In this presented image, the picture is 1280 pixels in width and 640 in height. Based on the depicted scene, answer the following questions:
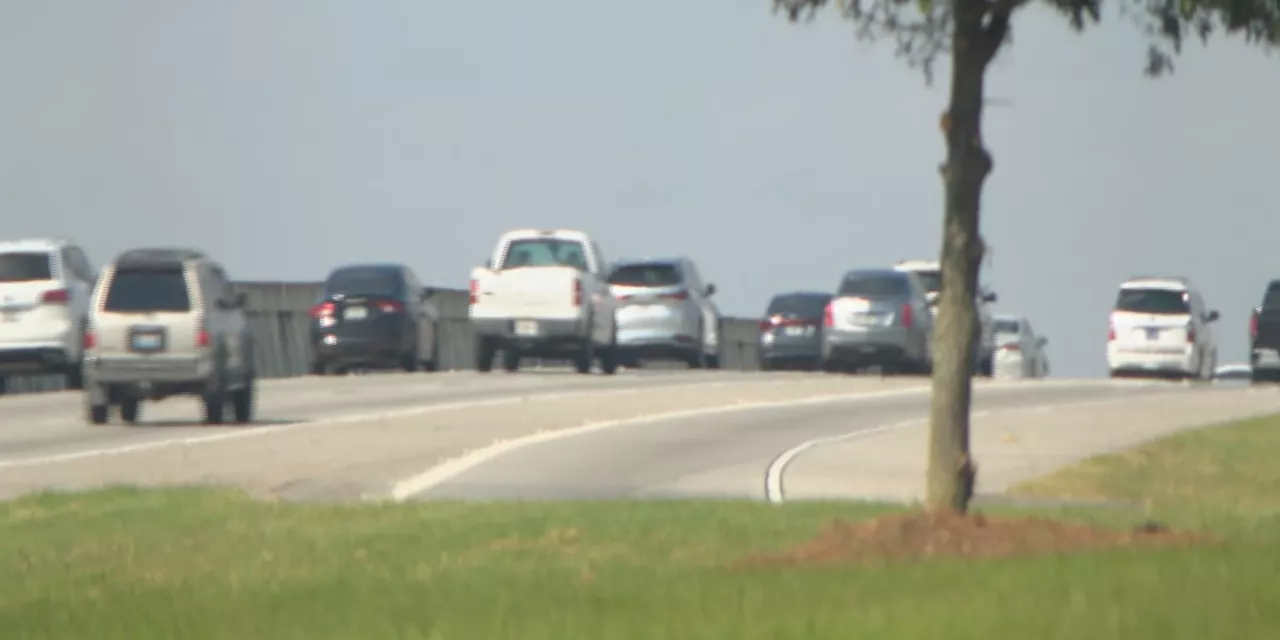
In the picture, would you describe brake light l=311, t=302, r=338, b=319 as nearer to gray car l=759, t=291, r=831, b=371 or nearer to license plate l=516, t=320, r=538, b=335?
license plate l=516, t=320, r=538, b=335

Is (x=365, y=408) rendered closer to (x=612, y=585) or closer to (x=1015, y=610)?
(x=612, y=585)

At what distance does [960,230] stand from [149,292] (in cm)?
1663

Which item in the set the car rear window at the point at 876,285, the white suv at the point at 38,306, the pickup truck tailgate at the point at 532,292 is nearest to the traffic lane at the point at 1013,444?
the car rear window at the point at 876,285

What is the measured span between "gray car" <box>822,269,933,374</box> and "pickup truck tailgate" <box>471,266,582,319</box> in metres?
5.89

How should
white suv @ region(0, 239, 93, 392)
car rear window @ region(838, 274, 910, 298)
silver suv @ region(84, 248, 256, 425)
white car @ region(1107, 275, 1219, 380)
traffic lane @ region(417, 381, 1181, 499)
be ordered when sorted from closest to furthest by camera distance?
traffic lane @ region(417, 381, 1181, 499), silver suv @ region(84, 248, 256, 425), white suv @ region(0, 239, 93, 392), car rear window @ region(838, 274, 910, 298), white car @ region(1107, 275, 1219, 380)

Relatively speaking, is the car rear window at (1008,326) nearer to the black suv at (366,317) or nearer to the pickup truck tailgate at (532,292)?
the black suv at (366,317)

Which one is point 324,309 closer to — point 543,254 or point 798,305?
point 543,254

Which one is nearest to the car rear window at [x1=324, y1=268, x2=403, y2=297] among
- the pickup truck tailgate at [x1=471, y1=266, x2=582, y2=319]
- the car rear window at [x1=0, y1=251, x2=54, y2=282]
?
the pickup truck tailgate at [x1=471, y1=266, x2=582, y2=319]

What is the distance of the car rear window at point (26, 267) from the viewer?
40.7 meters

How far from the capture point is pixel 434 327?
51.5m

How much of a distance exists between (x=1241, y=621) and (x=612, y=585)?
14.0 feet

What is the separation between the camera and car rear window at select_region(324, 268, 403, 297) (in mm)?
47750

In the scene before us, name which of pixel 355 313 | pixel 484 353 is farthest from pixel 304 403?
pixel 355 313

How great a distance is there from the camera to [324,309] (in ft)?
156
